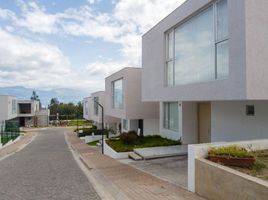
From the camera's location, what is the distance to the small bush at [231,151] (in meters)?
7.25

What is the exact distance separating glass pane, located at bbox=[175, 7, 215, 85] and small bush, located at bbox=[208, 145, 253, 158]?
146 inches

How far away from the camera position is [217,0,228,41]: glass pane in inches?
399

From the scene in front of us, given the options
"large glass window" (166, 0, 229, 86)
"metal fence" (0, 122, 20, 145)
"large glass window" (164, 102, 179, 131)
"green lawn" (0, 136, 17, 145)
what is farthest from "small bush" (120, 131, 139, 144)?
"metal fence" (0, 122, 20, 145)

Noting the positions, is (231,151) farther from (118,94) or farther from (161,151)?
(118,94)

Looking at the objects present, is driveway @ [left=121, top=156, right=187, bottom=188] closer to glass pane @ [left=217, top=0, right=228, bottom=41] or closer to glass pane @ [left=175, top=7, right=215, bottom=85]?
glass pane @ [left=175, top=7, right=215, bottom=85]

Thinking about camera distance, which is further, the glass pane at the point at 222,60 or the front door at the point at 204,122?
the front door at the point at 204,122

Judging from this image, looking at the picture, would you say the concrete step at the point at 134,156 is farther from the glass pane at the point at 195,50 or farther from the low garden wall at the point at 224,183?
the low garden wall at the point at 224,183

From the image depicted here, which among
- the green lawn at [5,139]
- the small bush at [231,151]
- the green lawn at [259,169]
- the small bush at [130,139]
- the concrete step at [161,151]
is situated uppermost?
the small bush at [231,151]

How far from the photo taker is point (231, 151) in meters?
7.42

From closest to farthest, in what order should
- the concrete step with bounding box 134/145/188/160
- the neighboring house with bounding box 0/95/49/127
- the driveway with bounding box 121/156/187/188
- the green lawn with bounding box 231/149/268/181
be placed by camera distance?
the green lawn with bounding box 231/149/268/181
the driveway with bounding box 121/156/187/188
the concrete step with bounding box 134/145/188/160
the neighboring house with bounding box 0/95/49/127

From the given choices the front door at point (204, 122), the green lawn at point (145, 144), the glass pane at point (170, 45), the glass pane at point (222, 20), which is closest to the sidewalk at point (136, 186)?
the glass pane at point (222, 20)

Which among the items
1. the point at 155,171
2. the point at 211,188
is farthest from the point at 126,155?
the point at 211,188

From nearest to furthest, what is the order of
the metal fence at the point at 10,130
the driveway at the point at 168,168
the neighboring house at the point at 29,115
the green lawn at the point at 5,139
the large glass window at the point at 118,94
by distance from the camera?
1. the driveway at the point at 168,168
2. the large glass window at the point at 118,94
3. the green lawn at the point at 5,139
4. the metal fence at the point at 10,130
5. the neighboring house at the point at 29,115

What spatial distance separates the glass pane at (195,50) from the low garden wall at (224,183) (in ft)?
14.7
